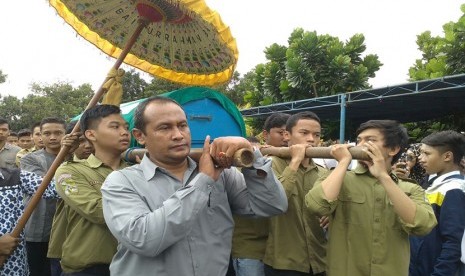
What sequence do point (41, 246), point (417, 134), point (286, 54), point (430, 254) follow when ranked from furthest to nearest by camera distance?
point (286, 54)
point (417, 134)
point (41, 246)
point (430, 254)

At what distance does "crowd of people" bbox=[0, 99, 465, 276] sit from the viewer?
180cm

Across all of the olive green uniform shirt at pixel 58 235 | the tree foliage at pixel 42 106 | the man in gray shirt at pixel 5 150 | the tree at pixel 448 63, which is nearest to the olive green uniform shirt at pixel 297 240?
the olive green uniform shirt at pixel 58 235

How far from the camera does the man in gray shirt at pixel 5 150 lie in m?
5.79

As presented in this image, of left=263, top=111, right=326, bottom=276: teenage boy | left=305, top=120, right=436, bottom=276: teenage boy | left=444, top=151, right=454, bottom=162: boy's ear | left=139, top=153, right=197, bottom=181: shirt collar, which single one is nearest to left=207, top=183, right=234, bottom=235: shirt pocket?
left=139, top=153, right=197, bottom=181: shirt collar

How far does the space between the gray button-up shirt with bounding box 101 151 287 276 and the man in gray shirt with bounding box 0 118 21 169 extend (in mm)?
4325

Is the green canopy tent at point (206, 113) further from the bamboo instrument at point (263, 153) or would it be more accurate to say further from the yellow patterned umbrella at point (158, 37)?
the bamboo instrument at point (263, 153)

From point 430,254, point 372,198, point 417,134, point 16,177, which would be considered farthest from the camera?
point 417,134

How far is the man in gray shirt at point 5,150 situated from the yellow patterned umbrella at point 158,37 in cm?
307

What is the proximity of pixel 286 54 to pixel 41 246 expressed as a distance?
10.2m

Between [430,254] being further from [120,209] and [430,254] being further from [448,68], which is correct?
[448,68]

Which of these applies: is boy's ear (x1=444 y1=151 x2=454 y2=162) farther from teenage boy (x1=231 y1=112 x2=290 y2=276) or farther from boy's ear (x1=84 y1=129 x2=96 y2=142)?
boy's ear (x1=84 y1=129 x2=96 y2=142)

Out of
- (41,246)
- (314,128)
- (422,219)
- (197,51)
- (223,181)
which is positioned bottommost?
(41,246)

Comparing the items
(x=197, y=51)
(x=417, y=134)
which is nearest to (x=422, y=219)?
(x=197, y=51)

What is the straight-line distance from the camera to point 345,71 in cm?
1241
